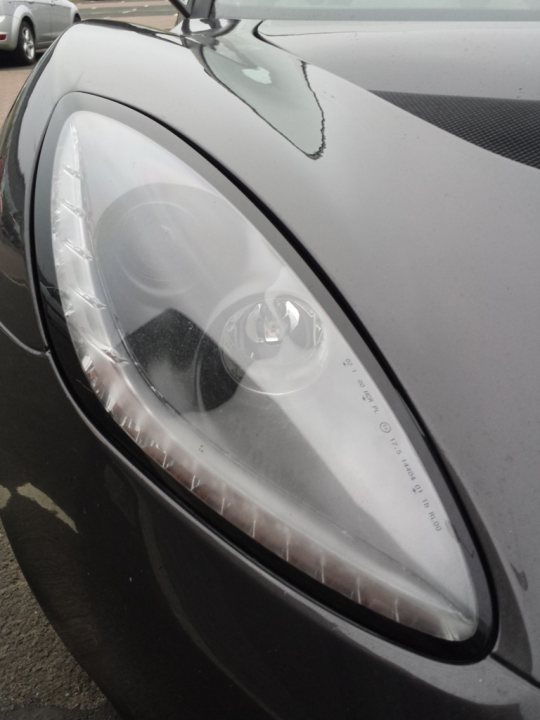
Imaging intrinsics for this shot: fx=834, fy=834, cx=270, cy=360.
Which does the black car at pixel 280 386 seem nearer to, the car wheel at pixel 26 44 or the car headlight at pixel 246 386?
the car headlight at pixel 246 386

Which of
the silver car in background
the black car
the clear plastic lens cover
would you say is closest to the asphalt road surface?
the black car

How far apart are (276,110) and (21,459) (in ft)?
2.04

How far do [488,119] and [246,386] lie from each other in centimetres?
55

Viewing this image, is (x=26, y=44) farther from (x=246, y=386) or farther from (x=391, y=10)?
(x=246, y=386)

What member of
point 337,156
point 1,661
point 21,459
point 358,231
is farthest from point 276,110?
point 1,661

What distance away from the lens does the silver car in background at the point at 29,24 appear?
10578 millimetres

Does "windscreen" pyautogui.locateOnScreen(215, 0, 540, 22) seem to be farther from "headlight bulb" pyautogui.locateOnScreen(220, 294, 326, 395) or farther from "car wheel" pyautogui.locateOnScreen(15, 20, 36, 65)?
"car wheel" pyautogui.locateOnScreen(15, 20, 36, 65)

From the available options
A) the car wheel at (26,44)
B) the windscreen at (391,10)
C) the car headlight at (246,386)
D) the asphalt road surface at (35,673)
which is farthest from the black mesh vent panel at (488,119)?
the car wheel at (26,44)

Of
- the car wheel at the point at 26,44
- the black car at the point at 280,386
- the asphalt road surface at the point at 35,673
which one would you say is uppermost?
the black car at the point at 280,386

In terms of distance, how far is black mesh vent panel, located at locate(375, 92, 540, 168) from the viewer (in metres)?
1.13

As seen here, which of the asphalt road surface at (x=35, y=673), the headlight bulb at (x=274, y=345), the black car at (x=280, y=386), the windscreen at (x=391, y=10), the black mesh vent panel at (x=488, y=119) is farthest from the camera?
the windscreen at (x=391, y=10)

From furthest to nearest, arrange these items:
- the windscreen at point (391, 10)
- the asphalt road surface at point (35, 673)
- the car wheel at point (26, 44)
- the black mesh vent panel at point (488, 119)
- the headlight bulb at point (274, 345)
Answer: the car wheel at point (26, 44)
the windscreen at point (391, 10)
the asphalt road surface at point (35, 673)
the black mesh vent panel at point (488, 119)
the headlight bulb at point (274, 345)

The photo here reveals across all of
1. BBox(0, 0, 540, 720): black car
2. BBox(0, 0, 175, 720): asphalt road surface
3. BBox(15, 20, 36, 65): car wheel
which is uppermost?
BBox(0, 0, 540, 720): black car

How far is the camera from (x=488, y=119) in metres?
1.19
